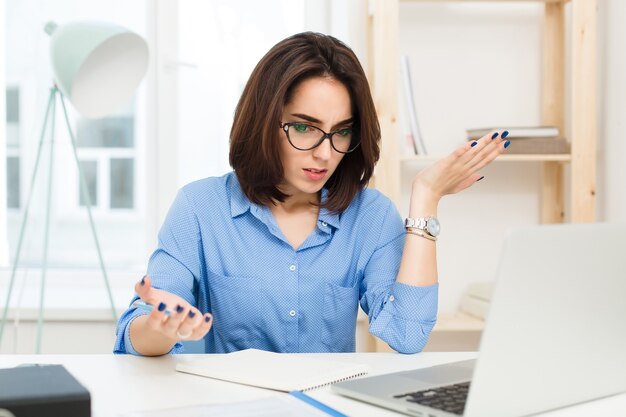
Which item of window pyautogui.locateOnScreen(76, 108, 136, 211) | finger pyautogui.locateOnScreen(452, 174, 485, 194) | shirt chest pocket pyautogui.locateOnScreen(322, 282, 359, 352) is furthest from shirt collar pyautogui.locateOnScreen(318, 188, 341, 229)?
window pyautogui.locateOnScreen(76, 108, 136, 211)

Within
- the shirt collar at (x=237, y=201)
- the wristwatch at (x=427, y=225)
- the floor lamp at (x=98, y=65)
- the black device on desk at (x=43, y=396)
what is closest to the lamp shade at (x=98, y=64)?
the floor lamp at (x=98, y=65)

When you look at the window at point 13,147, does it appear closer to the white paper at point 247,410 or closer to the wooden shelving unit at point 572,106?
the wooden shelving unit at point 572,106

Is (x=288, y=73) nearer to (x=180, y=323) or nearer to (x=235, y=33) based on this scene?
(x=180, y=323)

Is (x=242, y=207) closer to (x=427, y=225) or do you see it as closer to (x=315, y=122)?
(x=315, y=122)

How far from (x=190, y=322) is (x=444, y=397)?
1.31 feet

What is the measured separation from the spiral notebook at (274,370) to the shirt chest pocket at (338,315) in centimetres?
32

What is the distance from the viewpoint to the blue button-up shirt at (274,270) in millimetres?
1629

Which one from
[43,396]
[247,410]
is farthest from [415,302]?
[43,396]

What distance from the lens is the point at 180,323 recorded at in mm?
1217

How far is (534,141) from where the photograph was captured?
2533mm

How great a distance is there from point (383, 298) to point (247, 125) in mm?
444

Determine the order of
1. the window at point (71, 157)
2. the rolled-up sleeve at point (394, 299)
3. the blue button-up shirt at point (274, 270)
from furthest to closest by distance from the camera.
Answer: the window at point (71, 157)
the blue button-up shirt at point (274, 270)
the rolled-up sleeve at point (394, 299)

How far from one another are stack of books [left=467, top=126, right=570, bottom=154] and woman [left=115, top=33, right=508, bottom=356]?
0.91 m

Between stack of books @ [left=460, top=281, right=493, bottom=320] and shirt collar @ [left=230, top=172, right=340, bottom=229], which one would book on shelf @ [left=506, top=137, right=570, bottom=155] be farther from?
shirt collar @ [left=230, top=172, right=340, bottom=229]
